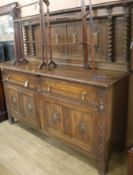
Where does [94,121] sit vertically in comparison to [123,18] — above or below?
below

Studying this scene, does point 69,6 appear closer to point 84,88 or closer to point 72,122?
point 84,88

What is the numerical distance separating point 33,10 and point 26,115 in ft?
4.62

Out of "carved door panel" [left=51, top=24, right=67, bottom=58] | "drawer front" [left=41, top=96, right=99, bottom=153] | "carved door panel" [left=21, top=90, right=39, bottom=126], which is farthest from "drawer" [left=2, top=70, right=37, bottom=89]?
"carved door panel" [left=51, top=24, right=67, bottom=58]

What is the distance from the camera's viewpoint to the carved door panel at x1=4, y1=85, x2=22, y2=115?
2.49m

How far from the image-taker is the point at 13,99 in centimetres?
257

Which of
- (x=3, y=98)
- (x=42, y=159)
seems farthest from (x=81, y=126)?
(x=3, y=98)

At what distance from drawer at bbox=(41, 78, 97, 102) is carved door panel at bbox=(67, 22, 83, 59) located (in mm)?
491

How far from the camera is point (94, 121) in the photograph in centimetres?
168

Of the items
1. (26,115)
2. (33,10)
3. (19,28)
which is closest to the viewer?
(26,115)

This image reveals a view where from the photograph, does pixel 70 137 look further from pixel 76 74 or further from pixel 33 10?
pixel 33 10

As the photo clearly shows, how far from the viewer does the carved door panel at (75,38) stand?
7.00 feet

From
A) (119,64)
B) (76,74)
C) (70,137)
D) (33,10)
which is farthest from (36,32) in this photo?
(70,137)

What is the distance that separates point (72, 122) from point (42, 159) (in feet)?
1.82

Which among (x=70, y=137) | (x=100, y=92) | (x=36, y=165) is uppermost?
(x=100, y=92)
